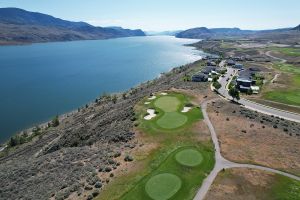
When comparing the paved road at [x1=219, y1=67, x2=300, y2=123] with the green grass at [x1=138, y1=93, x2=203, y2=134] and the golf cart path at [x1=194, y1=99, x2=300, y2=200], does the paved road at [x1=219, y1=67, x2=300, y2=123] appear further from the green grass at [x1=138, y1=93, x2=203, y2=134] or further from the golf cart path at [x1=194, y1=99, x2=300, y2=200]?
the golf cart path at [x1=194, y1=99, x2=300, y2=200]

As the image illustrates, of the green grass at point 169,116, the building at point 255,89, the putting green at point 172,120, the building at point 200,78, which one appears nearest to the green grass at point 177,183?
the green grass at point 169,116

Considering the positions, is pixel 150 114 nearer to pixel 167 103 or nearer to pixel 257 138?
pixel 167 103

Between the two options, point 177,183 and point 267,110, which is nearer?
point 177,183

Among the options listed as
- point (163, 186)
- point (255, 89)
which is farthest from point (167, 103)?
point (255, 89)

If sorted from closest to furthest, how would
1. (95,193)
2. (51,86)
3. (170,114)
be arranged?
(95,193) → (170,114) → (51,86)

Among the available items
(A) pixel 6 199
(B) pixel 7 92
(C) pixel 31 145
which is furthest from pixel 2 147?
(B) pixel 7 92

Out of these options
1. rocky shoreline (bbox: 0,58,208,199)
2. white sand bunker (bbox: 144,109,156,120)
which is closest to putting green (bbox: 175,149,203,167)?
rocky shoreline (bbox: 0,58,208,199)

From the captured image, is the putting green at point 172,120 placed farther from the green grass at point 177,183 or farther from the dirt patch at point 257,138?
the green grass at point 177,183

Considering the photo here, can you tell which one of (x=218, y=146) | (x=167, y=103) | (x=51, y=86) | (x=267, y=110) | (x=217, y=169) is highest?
(x=217, y=169)
